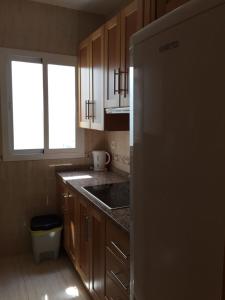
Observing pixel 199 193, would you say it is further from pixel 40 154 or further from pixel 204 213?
pixel 40 154

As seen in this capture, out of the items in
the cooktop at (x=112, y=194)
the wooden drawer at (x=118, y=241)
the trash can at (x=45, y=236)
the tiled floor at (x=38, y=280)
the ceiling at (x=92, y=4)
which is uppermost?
the ceiling at (x=92, y=4)

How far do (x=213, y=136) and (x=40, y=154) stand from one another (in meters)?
2.47

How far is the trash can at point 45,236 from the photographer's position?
2652mm

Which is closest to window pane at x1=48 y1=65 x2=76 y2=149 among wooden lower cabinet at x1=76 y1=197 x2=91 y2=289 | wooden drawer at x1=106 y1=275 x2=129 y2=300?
wooden lower cabinet at x1=76 y1=197 x2=91 y2=289

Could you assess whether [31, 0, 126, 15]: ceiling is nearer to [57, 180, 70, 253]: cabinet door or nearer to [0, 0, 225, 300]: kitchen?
[0, 0, 225, 300]: kitchen

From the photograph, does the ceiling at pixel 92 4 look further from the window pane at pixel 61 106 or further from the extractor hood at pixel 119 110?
the extractor hood at pixel 119 110

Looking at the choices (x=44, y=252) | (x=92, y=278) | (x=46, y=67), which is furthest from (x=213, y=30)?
(x=44, y=252)

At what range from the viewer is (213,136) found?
2.23 ft

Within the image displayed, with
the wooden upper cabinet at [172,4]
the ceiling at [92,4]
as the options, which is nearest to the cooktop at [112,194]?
the wooden upper cabinet at [172,4]

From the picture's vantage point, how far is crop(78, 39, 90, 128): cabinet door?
2648 millimetres

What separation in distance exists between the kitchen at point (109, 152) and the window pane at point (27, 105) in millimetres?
11

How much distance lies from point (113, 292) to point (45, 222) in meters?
1.29

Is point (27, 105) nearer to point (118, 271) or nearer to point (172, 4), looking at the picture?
point (118, 271)

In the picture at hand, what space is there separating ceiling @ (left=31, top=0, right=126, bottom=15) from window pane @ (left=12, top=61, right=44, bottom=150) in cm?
66
